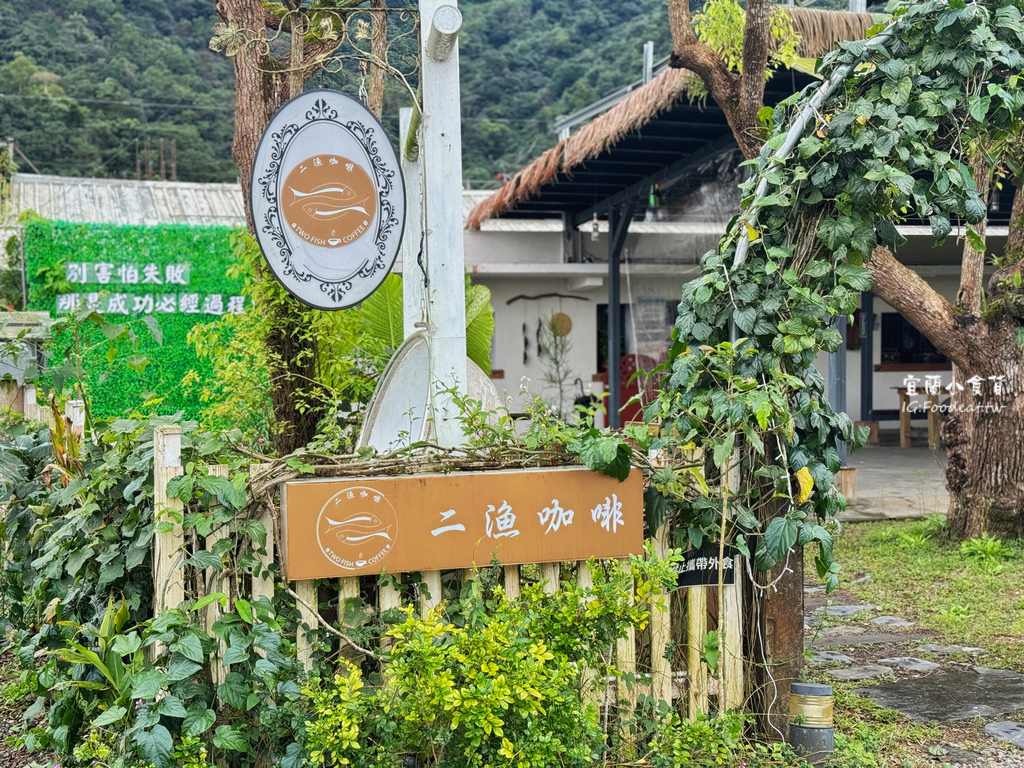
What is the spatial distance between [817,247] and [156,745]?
246 cm

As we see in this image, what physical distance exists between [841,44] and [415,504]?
2023 mm

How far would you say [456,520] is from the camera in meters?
2.74

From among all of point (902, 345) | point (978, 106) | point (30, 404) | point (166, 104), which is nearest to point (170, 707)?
point (978, 106)

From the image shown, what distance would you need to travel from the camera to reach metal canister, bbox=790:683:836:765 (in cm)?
298

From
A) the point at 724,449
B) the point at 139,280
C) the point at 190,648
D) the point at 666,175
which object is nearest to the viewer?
the point at 190,648

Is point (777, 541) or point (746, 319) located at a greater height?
point (746, 319)

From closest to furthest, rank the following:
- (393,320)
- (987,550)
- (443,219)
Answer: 1. (443,219)
2. (987,550)
3. (393,320)

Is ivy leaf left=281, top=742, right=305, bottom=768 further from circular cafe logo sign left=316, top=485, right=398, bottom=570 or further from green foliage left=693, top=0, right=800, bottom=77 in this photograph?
green foliage left=693, top=0, right=800, bottom=77

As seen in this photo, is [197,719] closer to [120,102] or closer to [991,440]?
[991,440]

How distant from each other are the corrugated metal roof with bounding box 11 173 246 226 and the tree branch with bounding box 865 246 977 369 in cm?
809

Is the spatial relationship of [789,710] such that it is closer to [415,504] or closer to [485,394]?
[415,504]

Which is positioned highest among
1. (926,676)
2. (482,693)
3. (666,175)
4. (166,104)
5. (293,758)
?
(166,104)

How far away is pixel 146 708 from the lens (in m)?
2.39

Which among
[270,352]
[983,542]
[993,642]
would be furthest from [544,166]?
[993,642]
